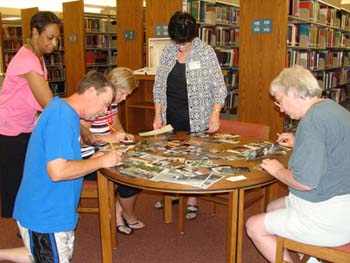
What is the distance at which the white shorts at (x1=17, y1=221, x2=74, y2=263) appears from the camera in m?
1.71

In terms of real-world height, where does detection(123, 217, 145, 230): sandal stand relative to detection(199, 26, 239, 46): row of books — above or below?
below

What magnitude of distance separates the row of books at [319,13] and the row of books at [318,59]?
516 millimetres

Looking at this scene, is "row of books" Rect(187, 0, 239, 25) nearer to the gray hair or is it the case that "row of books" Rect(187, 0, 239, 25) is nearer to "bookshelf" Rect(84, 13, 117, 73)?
"bookshelf" Rect(84, 13, 117, 73)

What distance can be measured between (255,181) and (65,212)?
2.89 feet

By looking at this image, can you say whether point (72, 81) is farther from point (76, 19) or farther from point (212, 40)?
point (212, 40)

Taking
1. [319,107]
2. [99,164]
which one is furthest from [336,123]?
[99,164]

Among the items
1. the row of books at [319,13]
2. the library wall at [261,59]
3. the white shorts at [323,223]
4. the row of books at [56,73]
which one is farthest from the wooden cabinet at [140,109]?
the row of books at [56,73]

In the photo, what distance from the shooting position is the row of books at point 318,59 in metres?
5.53

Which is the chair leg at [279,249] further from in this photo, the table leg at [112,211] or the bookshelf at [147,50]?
the bookshelf at [147,50]

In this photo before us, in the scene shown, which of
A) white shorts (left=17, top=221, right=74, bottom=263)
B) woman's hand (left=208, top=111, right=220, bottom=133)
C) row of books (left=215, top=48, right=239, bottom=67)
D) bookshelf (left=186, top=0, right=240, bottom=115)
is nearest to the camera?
white shorts (left=17, top=221, right=74, bottom=263)

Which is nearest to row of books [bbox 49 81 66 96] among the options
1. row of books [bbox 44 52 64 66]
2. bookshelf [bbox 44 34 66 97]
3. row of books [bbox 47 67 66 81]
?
bookshelf [bbox 44 34 66 97]

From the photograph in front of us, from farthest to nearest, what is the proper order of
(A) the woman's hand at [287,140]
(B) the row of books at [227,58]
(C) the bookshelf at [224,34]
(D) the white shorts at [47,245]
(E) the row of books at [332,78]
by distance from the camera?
1. (E) the row of books at [332,78]
2. (B) the row of books at [227,58]
3. (C) the bookshelf at [224,34]
4. (A) the woman's hand at [287,140]
5. (D) the white shorts at [47,245]

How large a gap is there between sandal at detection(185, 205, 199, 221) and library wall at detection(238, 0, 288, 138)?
→ 1.90m

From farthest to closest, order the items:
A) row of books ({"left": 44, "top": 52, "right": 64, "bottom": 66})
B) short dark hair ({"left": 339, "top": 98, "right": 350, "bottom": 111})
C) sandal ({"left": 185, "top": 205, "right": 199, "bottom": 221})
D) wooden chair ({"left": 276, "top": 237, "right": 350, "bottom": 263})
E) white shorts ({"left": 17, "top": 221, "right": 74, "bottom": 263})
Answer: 1. row of books ({"left": 44, "top": 52, "right": 64, "bottom": 66})
2. short dark hair ({"left": 339, "top": 98, "right": 350, "bottom": 111})
3. sandal ({"left": 185, "top": 205, "right": 199, "bottom": 221})
4. white shorts ({"left": 17, "top": 221, "right": 74, "bottom": 263})
5. wooden chair ({"left": 276, "top": 237, "right": 350, "bottom": 263})
